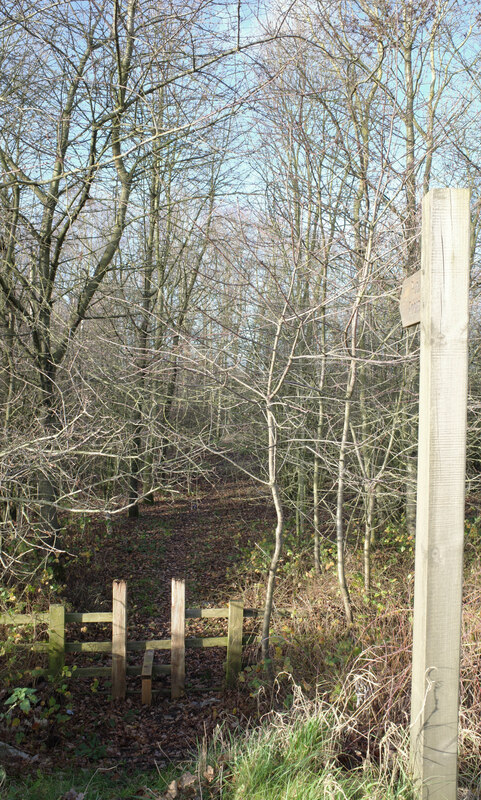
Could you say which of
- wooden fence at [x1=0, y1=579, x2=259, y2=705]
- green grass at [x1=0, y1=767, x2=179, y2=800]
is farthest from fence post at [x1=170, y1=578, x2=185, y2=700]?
green grass at [x1=0, y1=767, x2=179, y2=800]

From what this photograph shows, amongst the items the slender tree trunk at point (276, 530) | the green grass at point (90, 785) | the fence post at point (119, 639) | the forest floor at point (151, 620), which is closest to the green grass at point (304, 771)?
the green grass at point (90, 785)

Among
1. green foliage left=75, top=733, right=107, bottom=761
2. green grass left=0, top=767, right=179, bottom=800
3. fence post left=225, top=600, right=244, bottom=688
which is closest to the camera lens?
green grass left=0, top=767, right=179, bottom=800

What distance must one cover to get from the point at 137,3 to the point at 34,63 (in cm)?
148

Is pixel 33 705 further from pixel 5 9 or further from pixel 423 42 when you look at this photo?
pixel 423 42

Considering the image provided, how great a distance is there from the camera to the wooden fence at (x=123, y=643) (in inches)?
199

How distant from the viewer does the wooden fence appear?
5.04m

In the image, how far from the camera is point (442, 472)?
252cm

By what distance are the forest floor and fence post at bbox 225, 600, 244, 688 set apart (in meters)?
0.13

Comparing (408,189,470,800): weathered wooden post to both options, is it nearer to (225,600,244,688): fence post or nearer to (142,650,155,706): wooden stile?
(225,600,244,688): fence post

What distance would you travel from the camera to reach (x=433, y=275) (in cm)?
250

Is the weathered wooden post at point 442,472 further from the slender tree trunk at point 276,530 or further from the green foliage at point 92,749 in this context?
the green foliage at point 92,749

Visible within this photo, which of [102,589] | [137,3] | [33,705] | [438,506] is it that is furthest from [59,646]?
[137,3]

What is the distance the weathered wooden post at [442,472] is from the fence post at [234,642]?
2712mm

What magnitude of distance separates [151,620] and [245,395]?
3080mm
